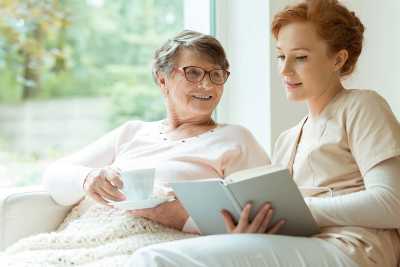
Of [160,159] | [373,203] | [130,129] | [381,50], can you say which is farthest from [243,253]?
[381,50]

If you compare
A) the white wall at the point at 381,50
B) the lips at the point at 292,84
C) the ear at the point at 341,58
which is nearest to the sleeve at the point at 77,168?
the lips at the point at 292,84

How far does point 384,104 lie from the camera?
1.75 metres

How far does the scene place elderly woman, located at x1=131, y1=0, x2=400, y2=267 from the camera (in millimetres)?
1572

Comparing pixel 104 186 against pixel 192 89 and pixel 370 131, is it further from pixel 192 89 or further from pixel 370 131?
pixel 370 131

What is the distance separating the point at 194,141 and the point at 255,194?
0.55m

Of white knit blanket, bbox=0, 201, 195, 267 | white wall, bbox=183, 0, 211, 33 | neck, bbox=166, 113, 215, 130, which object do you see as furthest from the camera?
white wall, bbox=183, 0, 211, 33

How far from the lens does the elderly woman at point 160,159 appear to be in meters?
1.95

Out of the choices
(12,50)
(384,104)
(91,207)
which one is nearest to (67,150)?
(12,50)

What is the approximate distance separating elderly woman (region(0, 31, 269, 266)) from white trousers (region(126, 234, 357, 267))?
1.11ft

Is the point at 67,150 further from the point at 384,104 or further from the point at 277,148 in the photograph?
the point at 384,104

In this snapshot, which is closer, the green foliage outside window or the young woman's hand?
the young woman's hand

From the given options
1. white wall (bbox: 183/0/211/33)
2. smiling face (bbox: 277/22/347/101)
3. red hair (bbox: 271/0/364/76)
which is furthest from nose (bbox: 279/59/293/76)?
white wall (bbox: 183/0/211/33)

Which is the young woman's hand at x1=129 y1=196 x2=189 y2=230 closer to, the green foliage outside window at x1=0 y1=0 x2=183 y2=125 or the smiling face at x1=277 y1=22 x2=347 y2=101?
the smiling face at x1=277 y1=22 x2=347 y2=101

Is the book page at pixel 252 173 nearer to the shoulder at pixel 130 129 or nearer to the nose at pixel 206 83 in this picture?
the nose at pixel 206 83
